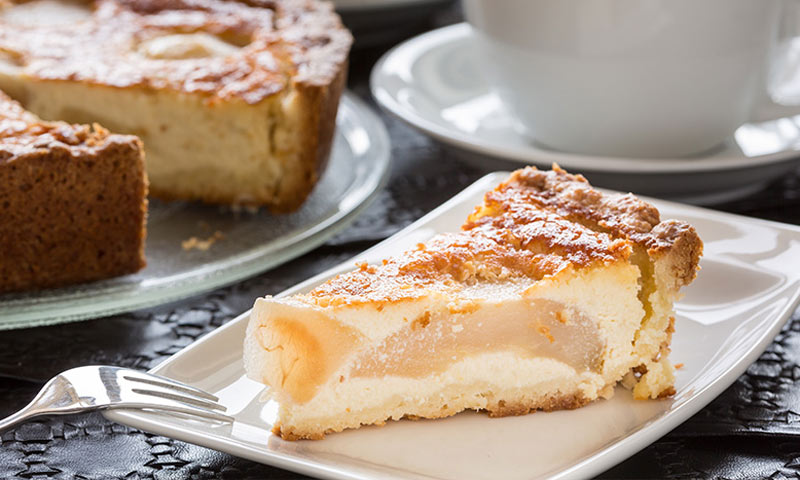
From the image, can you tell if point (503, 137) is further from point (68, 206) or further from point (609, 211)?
point (68, 206)

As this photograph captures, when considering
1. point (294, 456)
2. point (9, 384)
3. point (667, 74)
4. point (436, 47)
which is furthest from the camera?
point (436, 47)

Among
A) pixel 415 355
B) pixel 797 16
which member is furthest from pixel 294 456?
pixel 797 16

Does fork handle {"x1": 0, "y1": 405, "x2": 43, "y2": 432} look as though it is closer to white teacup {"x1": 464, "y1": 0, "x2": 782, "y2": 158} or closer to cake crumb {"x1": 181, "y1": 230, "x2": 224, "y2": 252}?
cake crumb {"x1": 181, "y1": 230, "x2": 224, "y2": 252}

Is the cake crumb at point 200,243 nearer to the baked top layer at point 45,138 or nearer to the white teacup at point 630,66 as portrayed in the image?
the baked top layer at point 45,138

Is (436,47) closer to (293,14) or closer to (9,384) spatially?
(293,14)

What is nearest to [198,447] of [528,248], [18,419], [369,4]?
[18,419]

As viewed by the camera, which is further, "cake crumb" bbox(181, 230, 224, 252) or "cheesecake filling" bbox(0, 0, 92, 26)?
"cheesecake filling" bbox(0, 0, 92, 26)

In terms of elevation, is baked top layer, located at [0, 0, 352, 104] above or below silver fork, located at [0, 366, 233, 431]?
above

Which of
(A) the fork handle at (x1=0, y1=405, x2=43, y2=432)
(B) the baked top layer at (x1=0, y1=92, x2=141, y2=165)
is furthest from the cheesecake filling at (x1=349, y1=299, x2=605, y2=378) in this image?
(B) the baked top layer at (x1=0, y1=92, x2=141, y2=165)
